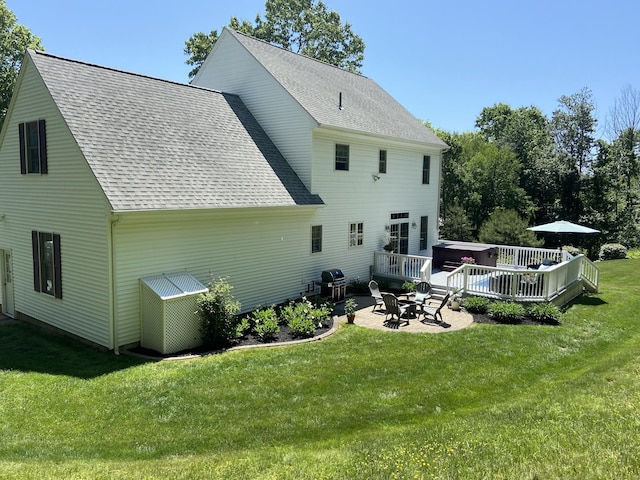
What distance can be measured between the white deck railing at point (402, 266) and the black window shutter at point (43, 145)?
1220 centimetres

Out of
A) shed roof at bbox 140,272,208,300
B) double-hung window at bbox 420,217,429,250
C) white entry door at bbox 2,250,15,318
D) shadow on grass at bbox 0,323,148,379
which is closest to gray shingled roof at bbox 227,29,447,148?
double-hung window at bbox 420,217,429,250

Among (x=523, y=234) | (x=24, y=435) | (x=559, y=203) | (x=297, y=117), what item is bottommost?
(x=24, y=435)

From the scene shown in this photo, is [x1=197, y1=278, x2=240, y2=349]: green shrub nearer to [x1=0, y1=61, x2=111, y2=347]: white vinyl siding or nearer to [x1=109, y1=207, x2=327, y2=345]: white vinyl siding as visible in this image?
[x1=109, y1=207, x2=327, y2=345]: white vinyl siding

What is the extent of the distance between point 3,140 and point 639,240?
3716 cm

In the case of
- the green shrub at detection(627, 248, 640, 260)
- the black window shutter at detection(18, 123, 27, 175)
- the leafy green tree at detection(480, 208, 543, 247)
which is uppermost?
the black window shutter at detection(18, 123, 27, 175)

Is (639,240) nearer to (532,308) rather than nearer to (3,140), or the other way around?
(532,308)

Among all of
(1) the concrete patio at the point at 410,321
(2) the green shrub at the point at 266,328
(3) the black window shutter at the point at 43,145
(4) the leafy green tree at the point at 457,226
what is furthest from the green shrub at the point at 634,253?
(3) the black window shutter at the point at 43,145

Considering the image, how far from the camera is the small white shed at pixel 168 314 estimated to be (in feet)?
34.4

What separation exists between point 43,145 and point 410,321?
11.4 metres

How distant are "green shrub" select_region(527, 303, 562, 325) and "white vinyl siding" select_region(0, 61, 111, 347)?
12020 mm

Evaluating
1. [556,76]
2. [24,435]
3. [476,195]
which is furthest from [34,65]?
[556,76]

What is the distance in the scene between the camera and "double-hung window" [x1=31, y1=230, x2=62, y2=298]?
39.2ft

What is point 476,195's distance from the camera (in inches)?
1224

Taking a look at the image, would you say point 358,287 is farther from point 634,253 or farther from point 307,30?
point 307,30
